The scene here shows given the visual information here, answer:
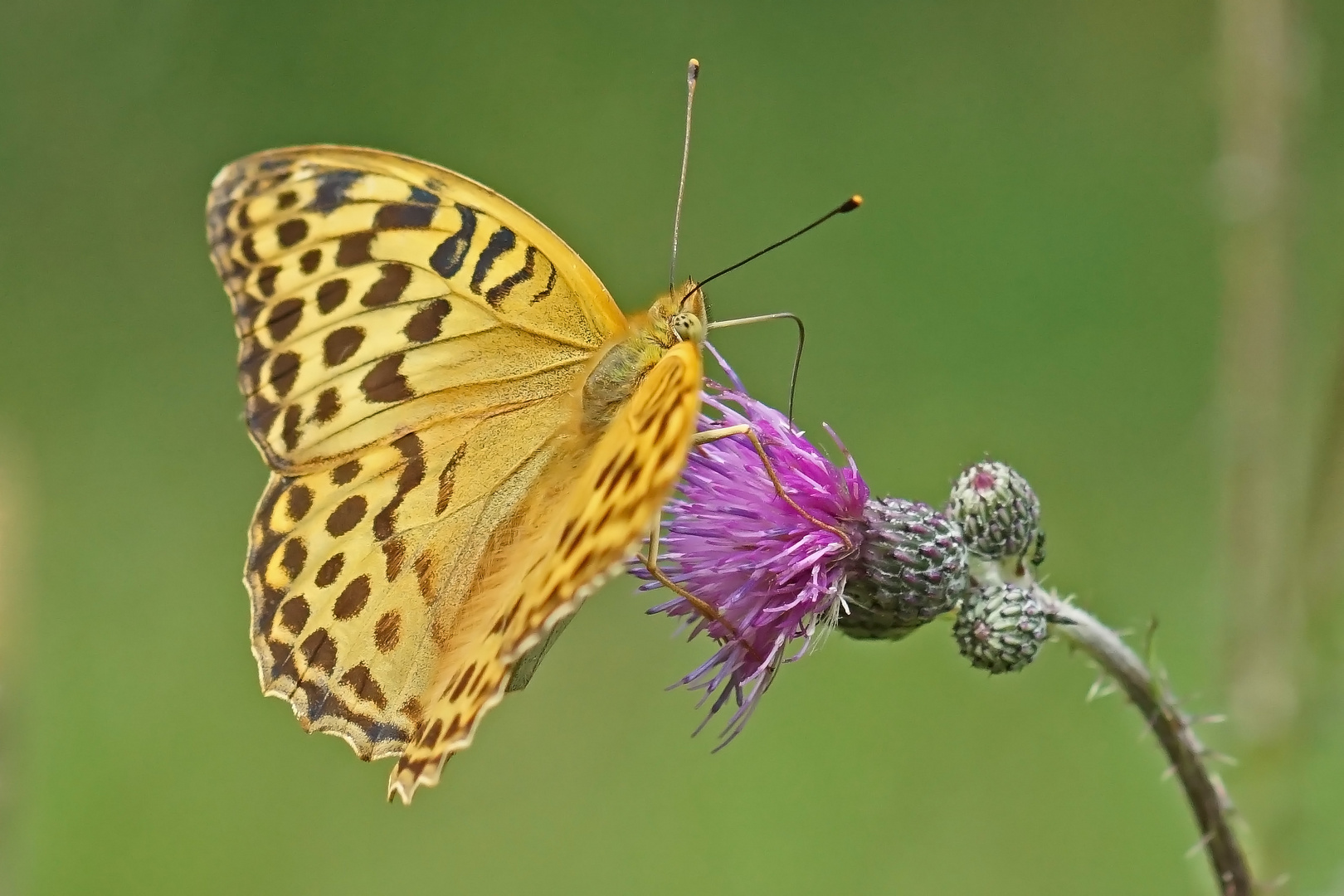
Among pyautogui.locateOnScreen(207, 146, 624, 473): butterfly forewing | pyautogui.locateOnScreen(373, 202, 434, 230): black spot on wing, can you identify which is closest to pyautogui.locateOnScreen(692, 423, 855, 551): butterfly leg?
pyautogui.locateOnScreen(207, 146, 624, 473): butterfly forewing

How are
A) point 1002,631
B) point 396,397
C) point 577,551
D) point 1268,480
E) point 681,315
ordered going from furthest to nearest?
point 1268,480
point 396,397
point 681,315
point 1002,631
point 577,551

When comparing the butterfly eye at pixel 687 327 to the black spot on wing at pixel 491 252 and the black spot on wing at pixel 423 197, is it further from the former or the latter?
the black spot on wing at pixel 423 197

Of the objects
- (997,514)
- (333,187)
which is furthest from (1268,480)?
(333,187)

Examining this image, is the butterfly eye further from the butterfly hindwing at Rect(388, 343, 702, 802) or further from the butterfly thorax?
the butterfly hindwing at Rect(388, 343, 702, 802)

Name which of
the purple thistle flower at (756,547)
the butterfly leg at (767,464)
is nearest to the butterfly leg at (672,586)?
the purple thistle flower at (756,547)

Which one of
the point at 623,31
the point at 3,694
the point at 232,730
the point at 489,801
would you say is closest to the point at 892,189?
the point at 623,31

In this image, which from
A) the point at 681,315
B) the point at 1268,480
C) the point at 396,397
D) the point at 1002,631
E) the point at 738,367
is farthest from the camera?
Result: the point at 738,367

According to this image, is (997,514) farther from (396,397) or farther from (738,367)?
(738,367)
